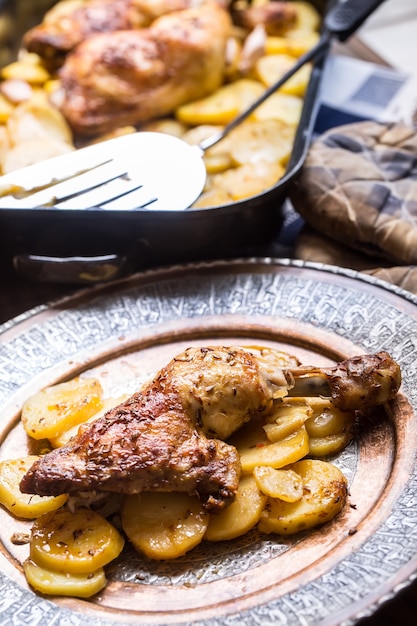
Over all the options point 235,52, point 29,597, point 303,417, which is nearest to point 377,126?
point 235,52

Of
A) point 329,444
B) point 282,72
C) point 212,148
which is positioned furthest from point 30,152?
point 329,444

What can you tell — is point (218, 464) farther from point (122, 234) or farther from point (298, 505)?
point (122, 234)

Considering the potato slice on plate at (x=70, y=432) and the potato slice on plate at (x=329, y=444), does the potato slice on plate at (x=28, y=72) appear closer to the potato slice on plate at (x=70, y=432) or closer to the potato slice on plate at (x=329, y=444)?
the potato slice on plate at (x=70, y=432)

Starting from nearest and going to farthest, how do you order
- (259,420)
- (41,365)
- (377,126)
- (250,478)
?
(250,478), (259,420), (41,365), (377,126)

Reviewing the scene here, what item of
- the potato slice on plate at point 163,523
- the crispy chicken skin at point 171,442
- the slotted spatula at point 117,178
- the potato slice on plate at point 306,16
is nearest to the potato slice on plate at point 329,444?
the crispy chicken skin at point 171,442

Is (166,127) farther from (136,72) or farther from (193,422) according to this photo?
(193,422)

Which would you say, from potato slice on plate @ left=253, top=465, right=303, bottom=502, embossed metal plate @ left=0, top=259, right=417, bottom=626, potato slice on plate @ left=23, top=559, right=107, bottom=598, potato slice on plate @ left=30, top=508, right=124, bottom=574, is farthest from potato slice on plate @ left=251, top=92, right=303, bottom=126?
potato slice on plate @ left=23, top=559, right=107, bottom=598
